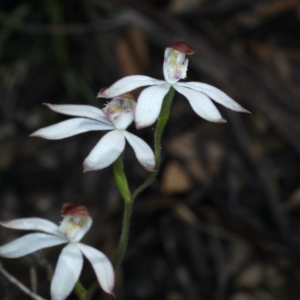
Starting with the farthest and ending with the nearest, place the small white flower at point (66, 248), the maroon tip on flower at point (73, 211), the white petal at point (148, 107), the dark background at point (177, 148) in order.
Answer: the dark background at point (177, 148), the maroon tip on flower at point (73, 211), the small white flower at point (66, 248), the white petal at point (148, 107)

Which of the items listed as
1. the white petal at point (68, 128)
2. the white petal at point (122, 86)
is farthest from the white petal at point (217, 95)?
the white petal at point (68, 128)

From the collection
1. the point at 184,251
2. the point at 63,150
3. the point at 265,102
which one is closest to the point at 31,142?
the point at 63,150

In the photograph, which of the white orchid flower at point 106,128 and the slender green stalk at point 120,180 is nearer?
the white orchid flower at point 106,128

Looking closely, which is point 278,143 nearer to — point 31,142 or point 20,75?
point 31,142

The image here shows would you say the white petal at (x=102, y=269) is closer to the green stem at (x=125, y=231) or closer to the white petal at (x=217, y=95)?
the green stem at (x=125, y=231)

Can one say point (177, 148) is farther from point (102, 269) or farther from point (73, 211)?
point (102, 269)

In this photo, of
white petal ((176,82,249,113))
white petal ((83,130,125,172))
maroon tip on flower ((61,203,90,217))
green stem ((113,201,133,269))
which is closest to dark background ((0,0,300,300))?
maroon tip on flower ((61,203,90,217))

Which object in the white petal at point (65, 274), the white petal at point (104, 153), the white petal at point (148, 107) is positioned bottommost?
the white petal at point (65, 274)
